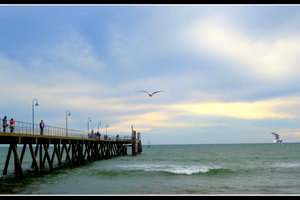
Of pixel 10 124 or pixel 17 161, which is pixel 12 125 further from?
pixel 17 161

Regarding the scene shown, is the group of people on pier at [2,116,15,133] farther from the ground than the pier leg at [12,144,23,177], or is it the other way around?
the group of people on pier at [2,116,15,133]

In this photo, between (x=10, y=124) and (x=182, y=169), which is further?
(x=182, y=169)

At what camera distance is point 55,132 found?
31.9 metres

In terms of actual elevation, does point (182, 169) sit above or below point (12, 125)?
below

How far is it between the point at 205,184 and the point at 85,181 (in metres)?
8.38

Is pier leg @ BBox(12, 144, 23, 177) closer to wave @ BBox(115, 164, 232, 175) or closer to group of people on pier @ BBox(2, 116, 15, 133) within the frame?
group of people on pier @ BBox(2, 116, 15, 133)

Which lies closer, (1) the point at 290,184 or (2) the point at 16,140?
(1) the point at 290,184

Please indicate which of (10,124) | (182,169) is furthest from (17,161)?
(182,169)

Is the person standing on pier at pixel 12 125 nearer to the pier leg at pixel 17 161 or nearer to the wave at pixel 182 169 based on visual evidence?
the pier leg at pixel 17 161

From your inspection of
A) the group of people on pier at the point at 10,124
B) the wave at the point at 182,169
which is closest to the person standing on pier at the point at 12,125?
the group of people on pier at the point at 10,124

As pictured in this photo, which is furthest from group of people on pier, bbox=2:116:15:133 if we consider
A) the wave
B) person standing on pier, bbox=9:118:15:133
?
the wave
